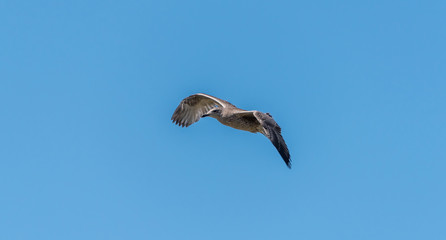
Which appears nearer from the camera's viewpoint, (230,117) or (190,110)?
(230,117)

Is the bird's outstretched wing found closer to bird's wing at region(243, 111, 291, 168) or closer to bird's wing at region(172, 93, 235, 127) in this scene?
bird's wing at region(243, 111, 291, 168)

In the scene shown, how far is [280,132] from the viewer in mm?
21672

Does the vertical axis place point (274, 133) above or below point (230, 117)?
below

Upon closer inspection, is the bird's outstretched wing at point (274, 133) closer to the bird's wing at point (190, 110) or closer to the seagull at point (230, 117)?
the seagull at point (230, 117)

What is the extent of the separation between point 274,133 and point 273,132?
5cm

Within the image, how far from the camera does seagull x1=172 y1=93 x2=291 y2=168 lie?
21219 mm

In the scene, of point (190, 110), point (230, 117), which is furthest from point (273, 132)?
point (190, 110)

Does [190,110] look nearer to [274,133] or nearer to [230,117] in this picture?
[230,117]

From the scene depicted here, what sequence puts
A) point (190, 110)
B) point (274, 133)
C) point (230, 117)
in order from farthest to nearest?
point (190, 110) → point (230, 117) → point (274, 133)

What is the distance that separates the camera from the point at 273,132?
21406 mm

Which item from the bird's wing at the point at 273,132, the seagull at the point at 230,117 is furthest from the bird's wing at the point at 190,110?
the bird's wing at the point at 273,132

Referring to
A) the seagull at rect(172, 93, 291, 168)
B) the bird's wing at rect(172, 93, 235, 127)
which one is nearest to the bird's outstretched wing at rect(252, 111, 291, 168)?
the seagull at rect(172, 93, 291, 168)

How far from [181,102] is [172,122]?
3.18ft

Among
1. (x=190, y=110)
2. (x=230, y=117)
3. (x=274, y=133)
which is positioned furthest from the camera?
(x=190, y=110)
